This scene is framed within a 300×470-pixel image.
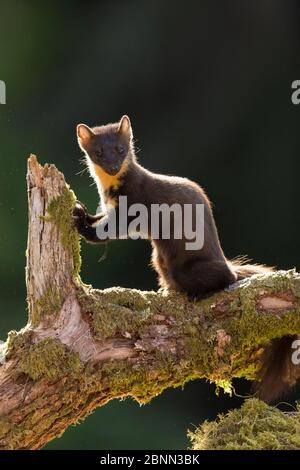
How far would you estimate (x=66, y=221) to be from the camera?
407cm

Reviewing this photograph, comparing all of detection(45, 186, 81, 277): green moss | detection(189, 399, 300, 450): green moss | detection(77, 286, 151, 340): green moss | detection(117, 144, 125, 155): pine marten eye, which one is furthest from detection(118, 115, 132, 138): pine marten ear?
detection(189, 399, 300, 450): green moss

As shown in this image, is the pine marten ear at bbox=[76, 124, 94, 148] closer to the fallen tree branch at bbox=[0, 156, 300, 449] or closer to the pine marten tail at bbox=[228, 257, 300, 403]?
the fallen tree branch at bbox=[0, 156, 300, 449]

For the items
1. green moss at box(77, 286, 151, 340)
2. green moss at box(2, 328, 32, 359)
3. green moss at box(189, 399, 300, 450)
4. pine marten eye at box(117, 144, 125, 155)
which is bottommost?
green moss at box(189, 399, 300, 450)

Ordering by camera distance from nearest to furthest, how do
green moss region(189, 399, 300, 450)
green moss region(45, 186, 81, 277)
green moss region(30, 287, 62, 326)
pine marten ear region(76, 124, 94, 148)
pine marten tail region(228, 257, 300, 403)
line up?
1. green moss region(189, 399, 300, 450)
2. green moss region(30, 287, 62, 326)
3. green moss region(45, 186, 81, 277)
4. pine marten tail region(228, 257, 300, 403)
5. pine marten ear region(76, 124, 94, 148)

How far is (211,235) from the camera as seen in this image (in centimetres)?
459

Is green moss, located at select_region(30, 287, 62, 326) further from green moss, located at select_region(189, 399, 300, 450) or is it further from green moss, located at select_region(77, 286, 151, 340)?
green moss, located at select_region(189, 399, 300, 450)

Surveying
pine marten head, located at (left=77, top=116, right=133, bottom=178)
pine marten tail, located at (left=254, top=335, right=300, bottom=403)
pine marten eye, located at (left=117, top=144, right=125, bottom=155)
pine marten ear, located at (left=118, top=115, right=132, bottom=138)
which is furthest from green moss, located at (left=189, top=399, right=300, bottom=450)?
pine marten ear, located at (left=118, top=115, right=132, bottom=138)

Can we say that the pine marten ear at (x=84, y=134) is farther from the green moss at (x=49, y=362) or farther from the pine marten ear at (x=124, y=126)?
the green moss at (x=49, y=362)

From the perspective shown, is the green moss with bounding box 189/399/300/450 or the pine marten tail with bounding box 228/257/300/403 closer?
the green moss with bounding box 189/399/300/450

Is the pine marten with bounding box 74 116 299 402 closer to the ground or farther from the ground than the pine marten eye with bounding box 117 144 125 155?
closer to the ground

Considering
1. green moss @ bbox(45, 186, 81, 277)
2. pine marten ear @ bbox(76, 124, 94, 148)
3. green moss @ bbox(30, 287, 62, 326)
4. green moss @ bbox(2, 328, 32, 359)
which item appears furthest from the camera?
pine marten ear @ bbox(76, 124, 94, 148)

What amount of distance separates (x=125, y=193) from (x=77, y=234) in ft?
2.04

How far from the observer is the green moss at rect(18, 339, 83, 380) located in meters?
3.75
